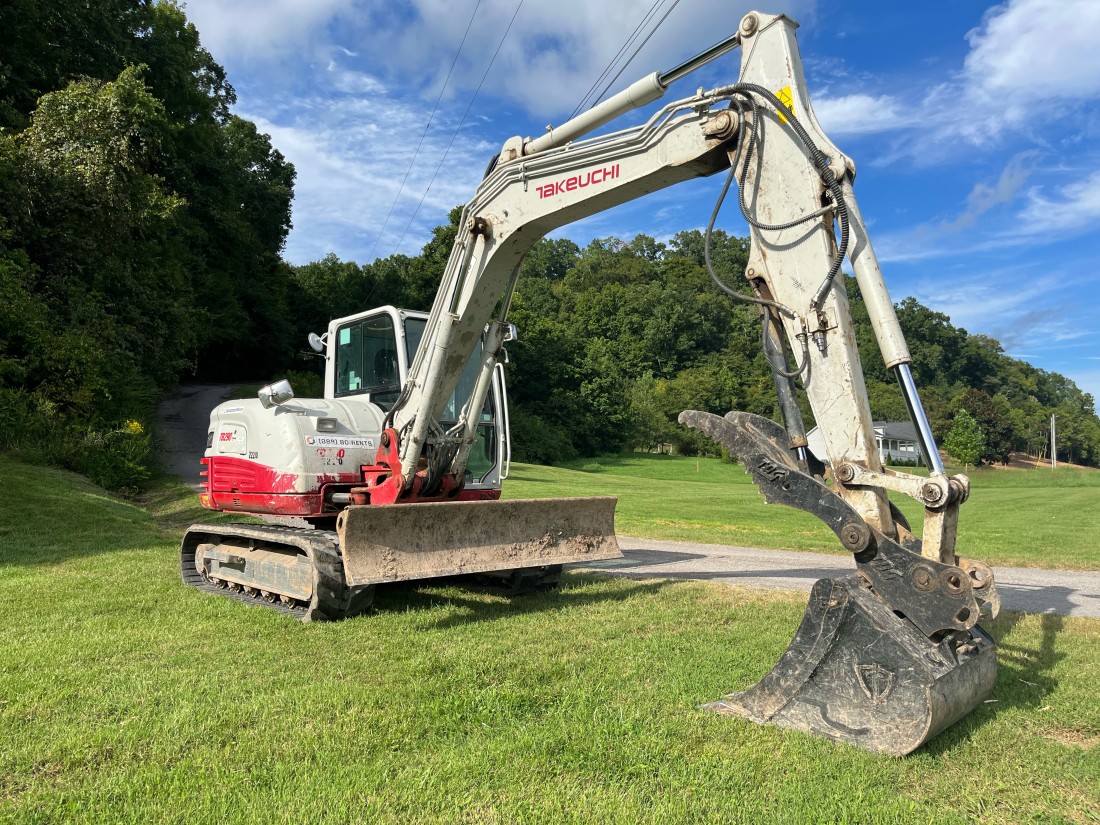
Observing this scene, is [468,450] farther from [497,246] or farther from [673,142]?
[673,142]

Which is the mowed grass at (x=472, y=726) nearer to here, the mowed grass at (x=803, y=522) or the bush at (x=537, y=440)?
the mowed grass at (x=803, y=522)

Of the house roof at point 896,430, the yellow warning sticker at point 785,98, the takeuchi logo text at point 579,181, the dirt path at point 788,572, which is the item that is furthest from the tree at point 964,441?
the yellow warning sticker at point 785,98

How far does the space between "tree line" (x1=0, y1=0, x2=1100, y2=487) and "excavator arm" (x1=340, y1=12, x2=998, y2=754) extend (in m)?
1.99

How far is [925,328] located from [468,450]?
106371 millimetres

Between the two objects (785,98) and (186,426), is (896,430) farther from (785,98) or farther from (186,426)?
(785,98)

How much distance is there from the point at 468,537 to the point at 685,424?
8.41 ft

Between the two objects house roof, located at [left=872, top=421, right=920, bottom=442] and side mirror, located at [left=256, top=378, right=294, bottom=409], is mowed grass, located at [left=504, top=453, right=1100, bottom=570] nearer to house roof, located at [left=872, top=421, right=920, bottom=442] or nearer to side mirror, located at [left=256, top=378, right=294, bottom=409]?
side mirror, located at [left=256, top=378, right=294, bottom=409]

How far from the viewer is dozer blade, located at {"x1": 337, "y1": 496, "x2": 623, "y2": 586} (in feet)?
19.5

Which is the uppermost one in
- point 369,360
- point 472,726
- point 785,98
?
point 785,98

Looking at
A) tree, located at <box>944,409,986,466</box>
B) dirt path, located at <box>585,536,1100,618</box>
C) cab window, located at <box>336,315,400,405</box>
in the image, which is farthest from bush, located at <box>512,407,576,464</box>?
tree, located at <box>944,409,986,466</box>

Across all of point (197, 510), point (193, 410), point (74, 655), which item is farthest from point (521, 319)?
point (74, 655)

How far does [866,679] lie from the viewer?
3.90 meters

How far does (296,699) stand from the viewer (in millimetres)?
4258

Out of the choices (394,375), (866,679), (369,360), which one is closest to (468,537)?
(394,375)
